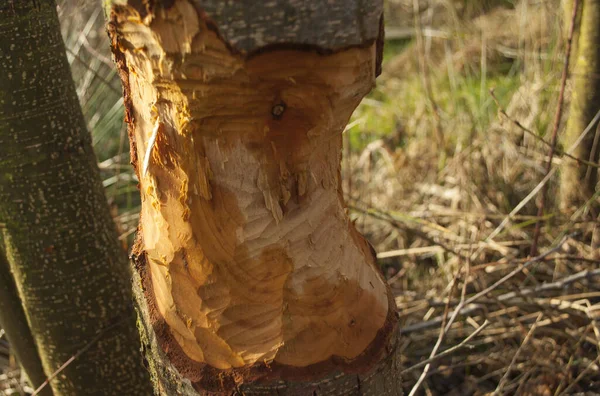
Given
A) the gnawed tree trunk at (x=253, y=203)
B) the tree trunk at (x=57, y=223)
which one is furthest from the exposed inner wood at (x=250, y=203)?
the tree trunk at (x=57, y=223)

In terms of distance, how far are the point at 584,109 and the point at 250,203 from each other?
196cm

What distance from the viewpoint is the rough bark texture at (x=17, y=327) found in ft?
5.11

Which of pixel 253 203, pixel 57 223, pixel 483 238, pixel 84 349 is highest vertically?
pixel 253 203

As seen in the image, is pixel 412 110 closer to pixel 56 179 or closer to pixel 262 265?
pixel 56 179

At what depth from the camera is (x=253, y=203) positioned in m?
0.93

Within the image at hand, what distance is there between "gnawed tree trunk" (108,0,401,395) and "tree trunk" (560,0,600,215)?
1649mm

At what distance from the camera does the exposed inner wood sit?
826 millimetres

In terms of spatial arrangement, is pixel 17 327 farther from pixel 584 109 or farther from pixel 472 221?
pixel 584 109

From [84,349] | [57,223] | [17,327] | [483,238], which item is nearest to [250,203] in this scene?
[57,223]

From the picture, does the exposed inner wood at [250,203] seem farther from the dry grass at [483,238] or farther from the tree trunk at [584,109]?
the tree trunk at [584,109]

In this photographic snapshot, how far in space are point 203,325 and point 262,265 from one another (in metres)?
0.14

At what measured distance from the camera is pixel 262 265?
3.14 feet

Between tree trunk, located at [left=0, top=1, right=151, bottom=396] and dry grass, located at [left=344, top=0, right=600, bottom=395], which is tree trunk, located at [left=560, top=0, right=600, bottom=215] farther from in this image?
tree trunk, located at [left=0, top=1, right=151, bottom=396]

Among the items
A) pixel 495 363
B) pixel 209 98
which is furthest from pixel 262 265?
pixel 495 363
